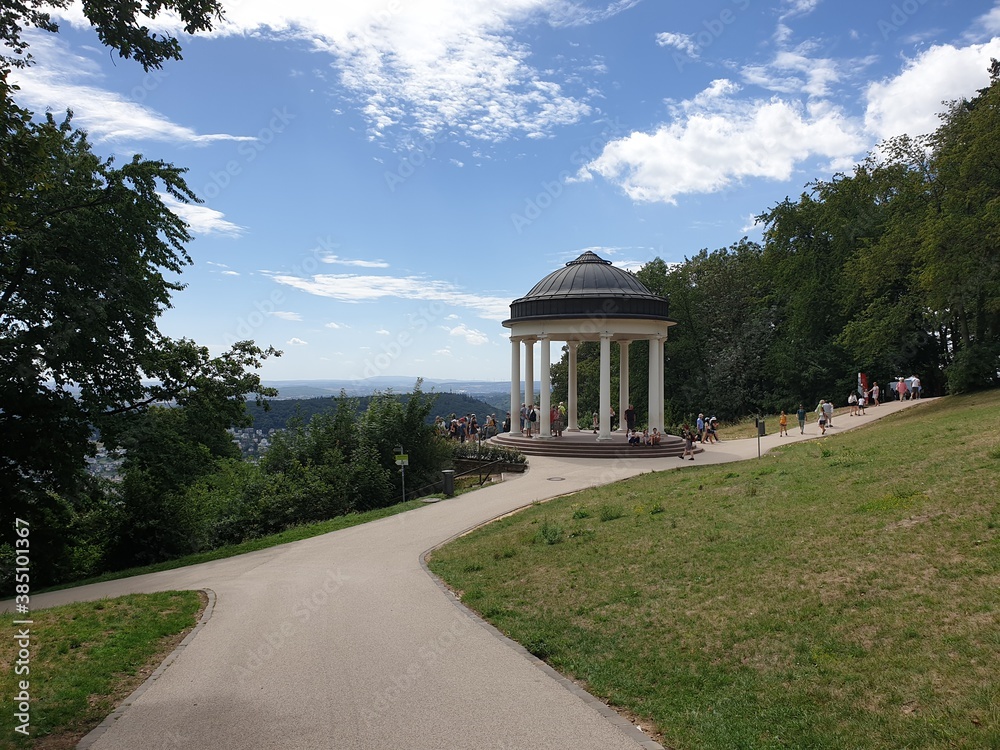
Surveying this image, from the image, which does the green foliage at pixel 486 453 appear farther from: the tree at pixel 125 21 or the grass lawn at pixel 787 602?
the tree at pixel 125 21

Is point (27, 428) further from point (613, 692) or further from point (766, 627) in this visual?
point (766, 627)

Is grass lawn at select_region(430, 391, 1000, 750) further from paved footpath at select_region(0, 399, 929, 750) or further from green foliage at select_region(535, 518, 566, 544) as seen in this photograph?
paved footpath at select_region(0, 399, 929, 750)

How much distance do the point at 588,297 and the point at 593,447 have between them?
6.59 metres

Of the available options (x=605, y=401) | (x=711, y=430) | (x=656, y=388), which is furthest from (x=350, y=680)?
(x=711, y=430)

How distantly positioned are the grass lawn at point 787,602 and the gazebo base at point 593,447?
1378 cm

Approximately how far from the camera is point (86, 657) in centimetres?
841

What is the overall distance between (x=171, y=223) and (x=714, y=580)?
52.8 ft

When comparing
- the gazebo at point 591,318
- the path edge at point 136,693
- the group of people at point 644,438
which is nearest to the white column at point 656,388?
the gazebo at point 591,318

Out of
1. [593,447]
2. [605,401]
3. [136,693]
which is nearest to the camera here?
[136,693]

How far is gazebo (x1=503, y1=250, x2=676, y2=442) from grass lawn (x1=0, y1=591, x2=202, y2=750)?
21.1m

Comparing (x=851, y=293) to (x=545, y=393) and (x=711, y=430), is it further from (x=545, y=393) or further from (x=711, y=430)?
(x=545, y=393)

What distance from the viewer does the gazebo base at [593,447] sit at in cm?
2875

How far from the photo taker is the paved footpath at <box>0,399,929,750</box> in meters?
5.89

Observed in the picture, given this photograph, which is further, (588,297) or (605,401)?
(605,401)
